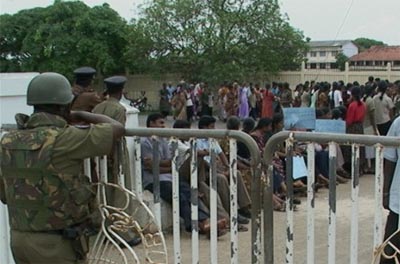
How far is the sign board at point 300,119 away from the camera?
874cm

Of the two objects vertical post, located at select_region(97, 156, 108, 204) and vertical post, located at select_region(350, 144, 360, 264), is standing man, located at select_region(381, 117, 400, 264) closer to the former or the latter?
vertical post, located at select_region(350, 144, 360, 264)

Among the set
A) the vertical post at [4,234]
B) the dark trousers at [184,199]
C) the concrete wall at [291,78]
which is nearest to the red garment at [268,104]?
the concrete wall at [291,78]

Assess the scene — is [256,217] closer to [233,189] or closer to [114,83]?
[233,189]

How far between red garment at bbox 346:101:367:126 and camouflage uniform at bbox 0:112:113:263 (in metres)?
6.90

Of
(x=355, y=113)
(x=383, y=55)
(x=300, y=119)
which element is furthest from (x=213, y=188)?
(x=383, y=55)

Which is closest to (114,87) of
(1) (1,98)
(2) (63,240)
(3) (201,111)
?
(1) (1,98)

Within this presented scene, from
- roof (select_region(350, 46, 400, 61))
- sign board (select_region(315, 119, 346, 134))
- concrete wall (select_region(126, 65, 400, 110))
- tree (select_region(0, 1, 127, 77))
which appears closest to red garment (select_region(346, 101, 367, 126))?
sign board (select_region(315, 119, 346, 134))

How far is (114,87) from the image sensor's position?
498 centimetres

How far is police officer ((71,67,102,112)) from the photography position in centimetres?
501

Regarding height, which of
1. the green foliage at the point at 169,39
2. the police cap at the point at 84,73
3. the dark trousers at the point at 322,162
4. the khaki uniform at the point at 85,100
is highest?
the green foliage at the point at 169,39

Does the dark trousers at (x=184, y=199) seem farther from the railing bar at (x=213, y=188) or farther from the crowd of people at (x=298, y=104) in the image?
the railing bar at (x=213, y=188)

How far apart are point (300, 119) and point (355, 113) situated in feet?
3.02

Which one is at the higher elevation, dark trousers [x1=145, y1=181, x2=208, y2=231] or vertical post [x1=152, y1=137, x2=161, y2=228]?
vertical post [x1=152, y1=137, x2=161, y2=228]

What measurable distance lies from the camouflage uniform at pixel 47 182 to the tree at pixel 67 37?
75.6ft
